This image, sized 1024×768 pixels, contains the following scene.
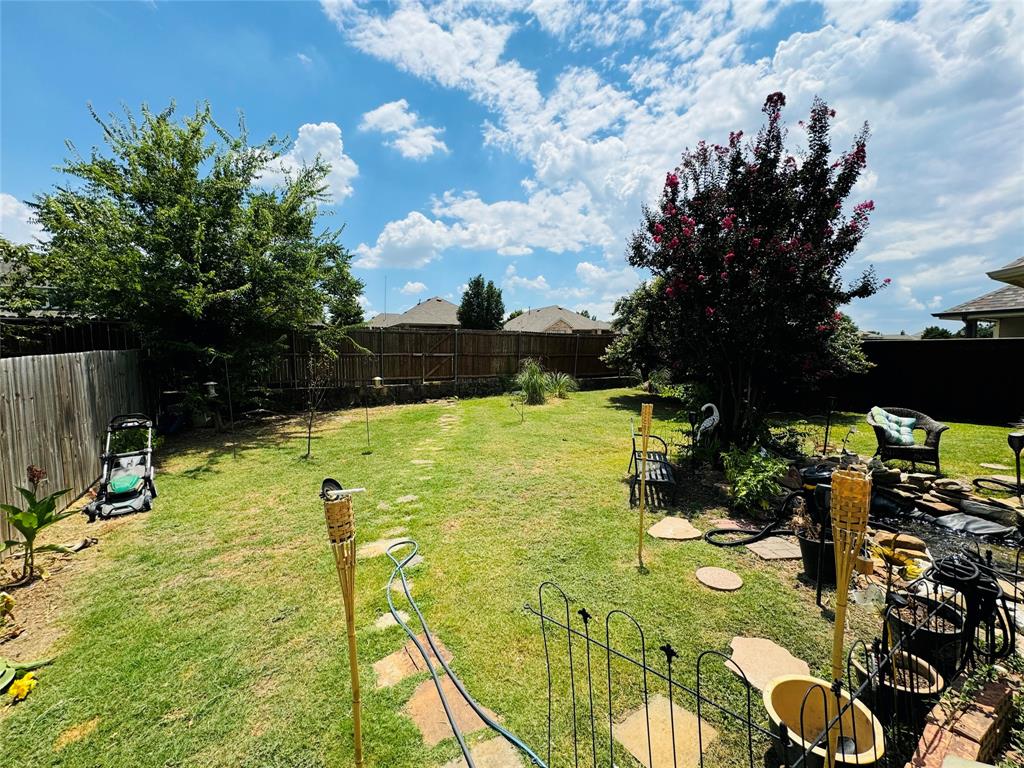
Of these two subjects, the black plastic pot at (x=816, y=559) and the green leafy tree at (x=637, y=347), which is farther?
the green leafy tree at (x=637, y=347)

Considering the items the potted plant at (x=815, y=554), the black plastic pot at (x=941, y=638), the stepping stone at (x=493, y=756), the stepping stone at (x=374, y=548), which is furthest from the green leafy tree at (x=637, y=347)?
the stepping stone at (x=493, y=756)

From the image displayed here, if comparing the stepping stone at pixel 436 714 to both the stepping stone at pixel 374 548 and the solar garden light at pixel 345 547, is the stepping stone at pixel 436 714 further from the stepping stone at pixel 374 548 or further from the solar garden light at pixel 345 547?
the stepping stone at pixel 374 548

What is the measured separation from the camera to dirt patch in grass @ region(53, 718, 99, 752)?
1.84 metres

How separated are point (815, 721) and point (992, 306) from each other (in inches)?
549

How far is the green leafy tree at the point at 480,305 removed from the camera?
30.7 meters

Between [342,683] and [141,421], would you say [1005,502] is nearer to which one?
[342,683]

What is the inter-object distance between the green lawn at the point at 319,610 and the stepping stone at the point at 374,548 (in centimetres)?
13

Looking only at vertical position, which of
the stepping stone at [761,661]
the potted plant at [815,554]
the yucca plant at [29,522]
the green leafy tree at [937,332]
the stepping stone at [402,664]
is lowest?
the stepping stone at [402,664]

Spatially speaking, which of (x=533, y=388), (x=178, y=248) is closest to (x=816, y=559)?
(x=533, y=388)

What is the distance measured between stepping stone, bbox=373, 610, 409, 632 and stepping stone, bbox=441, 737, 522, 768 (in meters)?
0.99

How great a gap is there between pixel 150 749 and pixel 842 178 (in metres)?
7.62

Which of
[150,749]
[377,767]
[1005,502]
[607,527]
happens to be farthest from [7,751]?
[1005,502]

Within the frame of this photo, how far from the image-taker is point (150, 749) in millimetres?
1791

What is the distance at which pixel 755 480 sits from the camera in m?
4.22
